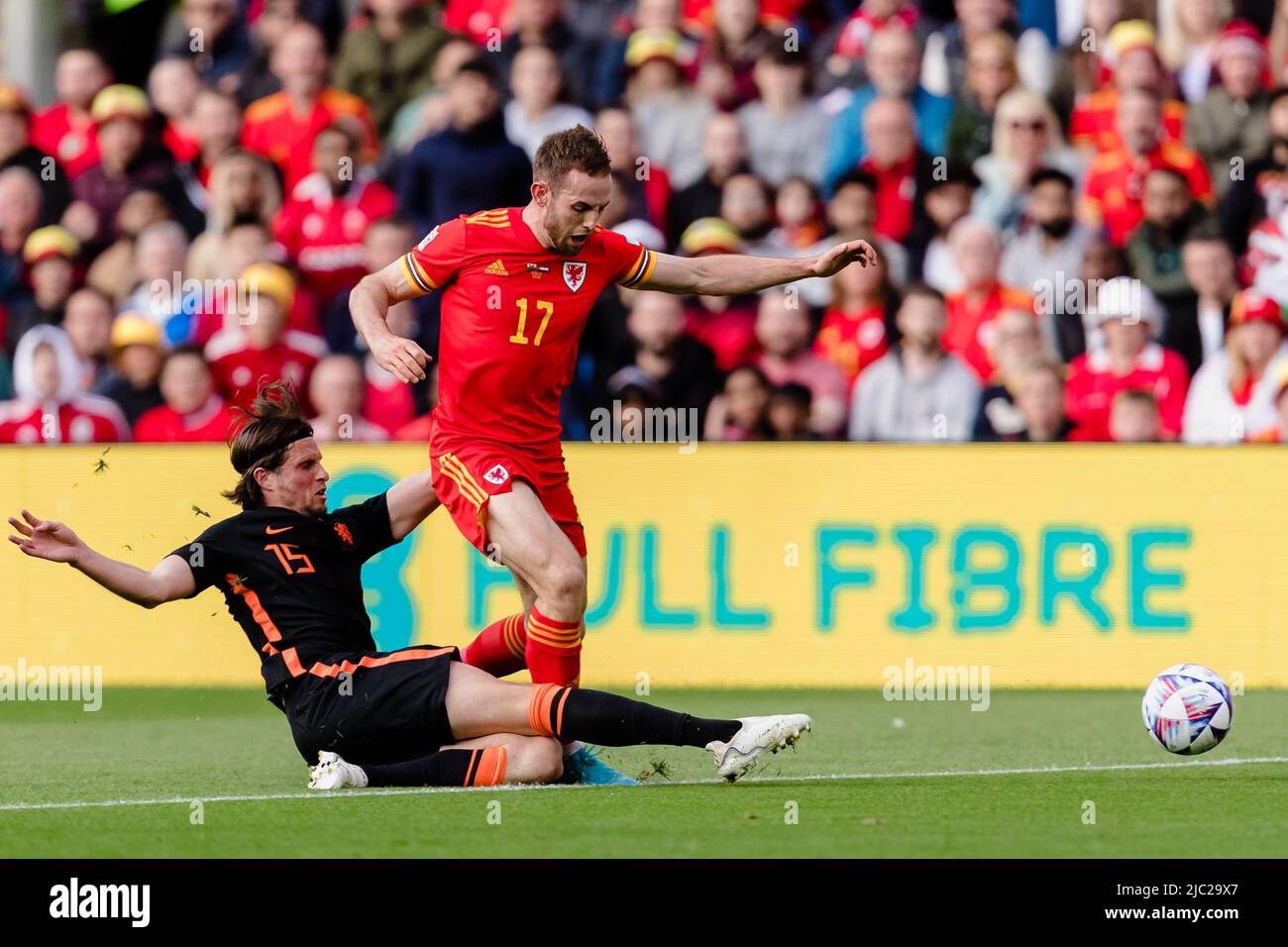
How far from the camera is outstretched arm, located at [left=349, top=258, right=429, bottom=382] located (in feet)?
24.2

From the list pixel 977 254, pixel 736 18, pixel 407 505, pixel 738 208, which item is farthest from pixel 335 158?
pixel 407 505

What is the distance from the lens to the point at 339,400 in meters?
13.5

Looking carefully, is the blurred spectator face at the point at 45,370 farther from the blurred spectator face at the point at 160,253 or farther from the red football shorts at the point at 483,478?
the red football shorts at the point at 483,478

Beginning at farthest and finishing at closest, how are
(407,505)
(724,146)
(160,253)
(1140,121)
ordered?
(160,253) < (724,146) < (1140,121) < (407,505)

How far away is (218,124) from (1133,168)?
20.7 ft

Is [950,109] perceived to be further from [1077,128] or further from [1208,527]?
→ [1208,527]

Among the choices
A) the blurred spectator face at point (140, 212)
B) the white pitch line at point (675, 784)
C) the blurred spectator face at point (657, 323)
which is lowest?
the white pitch line at point (675, 784)

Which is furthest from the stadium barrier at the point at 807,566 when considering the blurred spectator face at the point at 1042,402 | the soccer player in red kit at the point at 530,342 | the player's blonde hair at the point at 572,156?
the player's blonde hair at the point at 572,156

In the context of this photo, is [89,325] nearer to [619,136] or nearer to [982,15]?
[619,136]

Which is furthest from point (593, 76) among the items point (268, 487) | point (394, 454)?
point (268, 487)

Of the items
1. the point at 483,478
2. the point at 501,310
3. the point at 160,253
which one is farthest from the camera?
the point at 160,253

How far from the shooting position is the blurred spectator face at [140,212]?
588 inches

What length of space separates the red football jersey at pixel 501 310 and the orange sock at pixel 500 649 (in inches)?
28.7

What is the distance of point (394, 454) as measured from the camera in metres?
12.6
